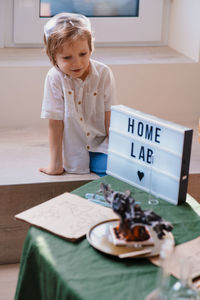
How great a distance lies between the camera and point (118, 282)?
140 centimetres

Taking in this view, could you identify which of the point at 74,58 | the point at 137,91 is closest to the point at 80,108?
the point at 74,58

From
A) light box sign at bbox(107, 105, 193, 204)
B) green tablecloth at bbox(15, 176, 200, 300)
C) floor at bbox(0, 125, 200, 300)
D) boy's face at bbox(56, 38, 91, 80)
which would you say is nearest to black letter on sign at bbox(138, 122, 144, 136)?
light box sign at bbox(107, 105, 193, 204)

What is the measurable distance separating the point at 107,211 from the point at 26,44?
1.56m

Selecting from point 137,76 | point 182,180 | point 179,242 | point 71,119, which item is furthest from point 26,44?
point 179,242

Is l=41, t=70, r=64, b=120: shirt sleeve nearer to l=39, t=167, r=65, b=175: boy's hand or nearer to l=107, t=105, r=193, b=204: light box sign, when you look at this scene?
l=39, t=167, r=65, b=175: boy's hand

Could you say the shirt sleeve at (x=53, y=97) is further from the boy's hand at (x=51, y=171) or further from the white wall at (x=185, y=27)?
the white wall at (x=185, y=27)

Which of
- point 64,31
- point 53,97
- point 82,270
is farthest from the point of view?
point 53,97

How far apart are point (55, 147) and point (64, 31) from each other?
0.48 m

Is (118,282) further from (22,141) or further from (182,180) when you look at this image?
(22,141)

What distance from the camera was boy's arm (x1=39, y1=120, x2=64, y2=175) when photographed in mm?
2297

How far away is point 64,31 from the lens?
2080 mm

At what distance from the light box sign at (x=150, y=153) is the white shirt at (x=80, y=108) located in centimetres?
34

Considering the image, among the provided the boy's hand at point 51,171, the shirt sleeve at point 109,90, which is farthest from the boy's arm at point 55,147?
the shirt sleeve at point 109,90

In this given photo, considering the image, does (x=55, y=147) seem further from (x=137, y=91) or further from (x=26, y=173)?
(x=137, y=91)
